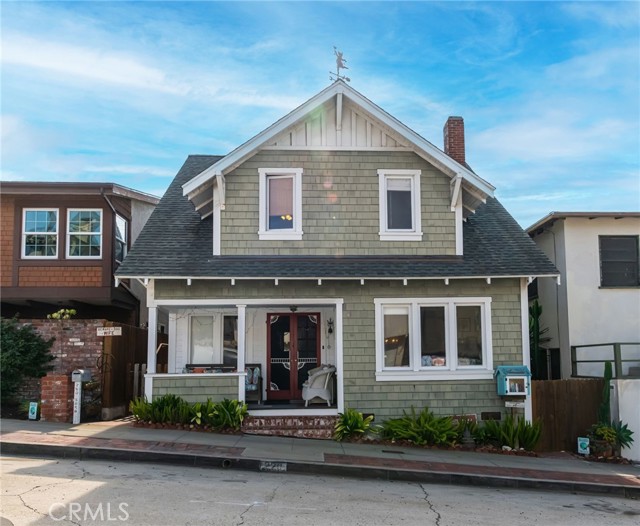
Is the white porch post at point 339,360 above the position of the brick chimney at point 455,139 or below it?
below

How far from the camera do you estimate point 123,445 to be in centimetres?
1079

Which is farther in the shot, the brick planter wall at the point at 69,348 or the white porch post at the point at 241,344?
the brick planter wall at the point at 69,348

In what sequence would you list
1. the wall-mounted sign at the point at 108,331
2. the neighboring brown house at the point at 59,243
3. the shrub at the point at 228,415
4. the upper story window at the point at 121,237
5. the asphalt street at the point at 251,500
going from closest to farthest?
1. the asphalt street at the point at 251,500
2. the shrub at the point at 228,415
3. the wall-mounted sign at the point at 108,331
4. the neighboring brown house at the point at 59,243
5. the upper story window at the point at 121,237

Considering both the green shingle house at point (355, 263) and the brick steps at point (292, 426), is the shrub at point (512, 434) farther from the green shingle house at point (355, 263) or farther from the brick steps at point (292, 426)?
the brick steps at point (292, 426)

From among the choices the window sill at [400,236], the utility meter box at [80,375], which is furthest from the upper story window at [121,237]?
the window sill at [400,236]

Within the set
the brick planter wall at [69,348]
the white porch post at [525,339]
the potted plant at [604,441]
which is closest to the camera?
the potted plant at [604,441]

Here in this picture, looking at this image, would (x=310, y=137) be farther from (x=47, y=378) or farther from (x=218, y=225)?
(x=47, y=378)

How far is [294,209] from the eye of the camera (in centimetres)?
1421

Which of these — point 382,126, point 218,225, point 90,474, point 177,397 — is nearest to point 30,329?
point 177,397

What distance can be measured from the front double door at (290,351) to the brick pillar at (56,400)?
449 centimetres

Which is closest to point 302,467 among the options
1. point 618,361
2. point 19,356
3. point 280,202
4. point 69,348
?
point 280,202

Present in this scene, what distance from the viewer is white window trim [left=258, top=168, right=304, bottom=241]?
14070 mm

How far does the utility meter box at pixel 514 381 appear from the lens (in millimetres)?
13367

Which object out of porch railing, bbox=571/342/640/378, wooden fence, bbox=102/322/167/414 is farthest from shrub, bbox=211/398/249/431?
porch railing, bbox=571/342/640/378
